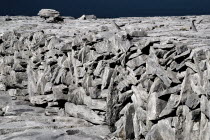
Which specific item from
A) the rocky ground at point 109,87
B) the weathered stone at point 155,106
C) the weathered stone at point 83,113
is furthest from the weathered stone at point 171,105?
the weathered stone at point 83,113

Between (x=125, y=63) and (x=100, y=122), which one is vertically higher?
(x=125, y=63)

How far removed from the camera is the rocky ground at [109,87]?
14133mm

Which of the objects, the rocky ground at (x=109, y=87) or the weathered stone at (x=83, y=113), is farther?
the weathered stone at (x=83, y=113)

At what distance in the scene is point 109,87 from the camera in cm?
1903

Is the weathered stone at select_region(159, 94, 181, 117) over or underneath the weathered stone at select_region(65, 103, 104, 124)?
over

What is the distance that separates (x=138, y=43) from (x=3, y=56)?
60.5 feet

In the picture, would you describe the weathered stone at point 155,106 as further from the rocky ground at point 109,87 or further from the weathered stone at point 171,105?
the weathered stone at point 171,105

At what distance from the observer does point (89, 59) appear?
Answer: 21000 mm

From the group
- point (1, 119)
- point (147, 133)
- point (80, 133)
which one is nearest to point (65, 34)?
point (1, 119)

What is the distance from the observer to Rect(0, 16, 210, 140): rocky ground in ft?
46.4

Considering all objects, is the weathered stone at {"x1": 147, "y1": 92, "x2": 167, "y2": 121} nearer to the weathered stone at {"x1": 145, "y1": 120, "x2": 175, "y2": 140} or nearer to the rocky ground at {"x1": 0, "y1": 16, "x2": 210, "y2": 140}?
the rocky ground at {"x1": 0, "y1": 16, "x2": 210, "y2": 140}

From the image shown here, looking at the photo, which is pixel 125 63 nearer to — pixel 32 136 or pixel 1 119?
pixel 32 136

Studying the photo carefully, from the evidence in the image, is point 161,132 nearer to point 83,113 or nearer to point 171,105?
point 171,105

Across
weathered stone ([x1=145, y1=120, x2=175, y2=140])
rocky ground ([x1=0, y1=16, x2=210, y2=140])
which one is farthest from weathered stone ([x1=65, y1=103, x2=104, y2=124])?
weathered stone ([x1=145, y1=120, x2=175, y2=140])
